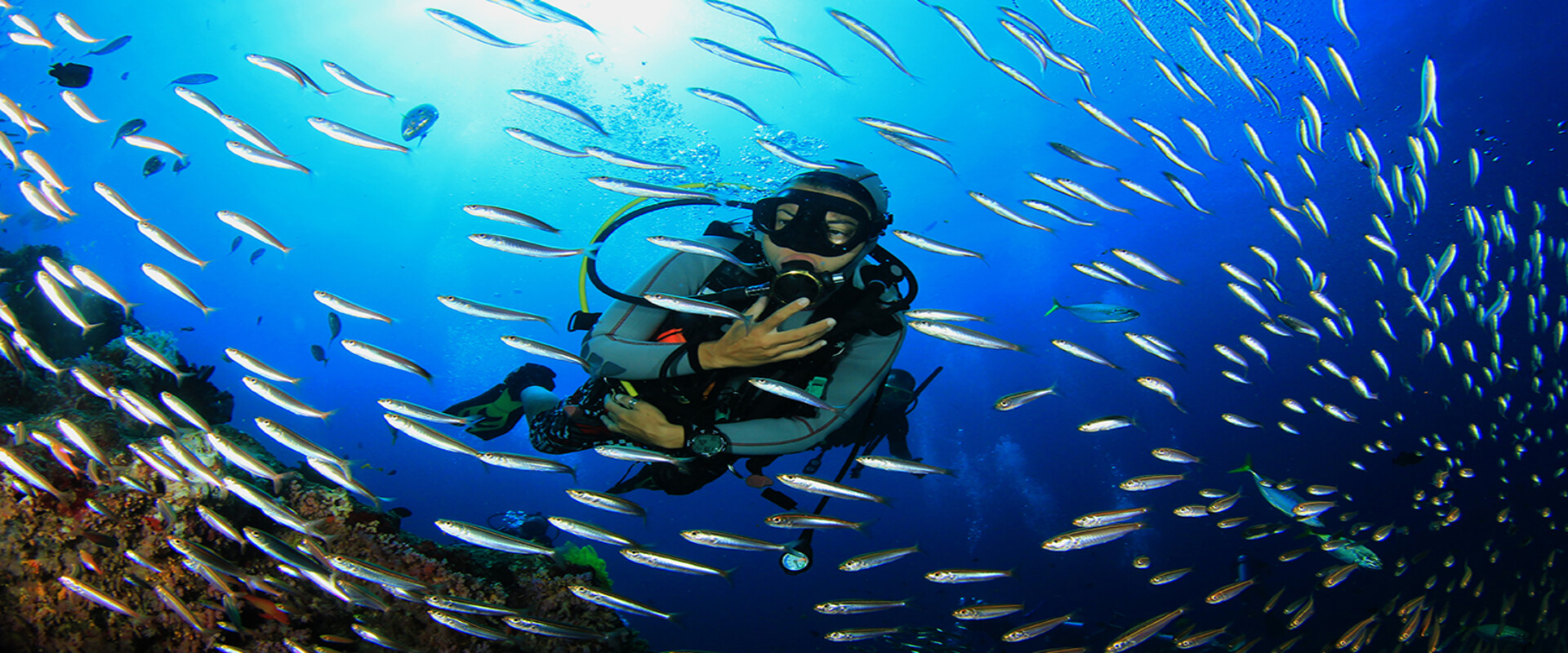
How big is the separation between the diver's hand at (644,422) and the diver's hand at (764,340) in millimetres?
449

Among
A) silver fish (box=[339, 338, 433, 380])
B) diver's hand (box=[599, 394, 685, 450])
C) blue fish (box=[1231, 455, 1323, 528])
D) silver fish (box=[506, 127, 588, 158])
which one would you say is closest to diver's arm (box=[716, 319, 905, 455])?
diver's hand (box=[599, 394, 685, 450])

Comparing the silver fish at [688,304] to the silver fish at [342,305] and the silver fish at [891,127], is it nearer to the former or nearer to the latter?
the silver fish at [342,305]

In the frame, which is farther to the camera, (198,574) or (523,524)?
(523,524)

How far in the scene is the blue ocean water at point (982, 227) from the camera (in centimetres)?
1600

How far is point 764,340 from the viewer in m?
2.46

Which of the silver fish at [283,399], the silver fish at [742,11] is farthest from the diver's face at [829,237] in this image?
the silver fish at [742,11]

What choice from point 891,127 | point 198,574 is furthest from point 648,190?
point 198,574

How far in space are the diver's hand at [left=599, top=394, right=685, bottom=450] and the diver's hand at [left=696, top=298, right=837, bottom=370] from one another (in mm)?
449

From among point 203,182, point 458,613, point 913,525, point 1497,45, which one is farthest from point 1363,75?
point 203,182

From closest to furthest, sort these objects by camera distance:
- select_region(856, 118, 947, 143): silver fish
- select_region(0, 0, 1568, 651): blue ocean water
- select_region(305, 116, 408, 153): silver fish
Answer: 1. select_region(305, 116, 408, 153): silver fish
2. select_region(856, 118, 947, 143): silver fish
3. select_region(0, 0, 1568, 651): blue ocean water

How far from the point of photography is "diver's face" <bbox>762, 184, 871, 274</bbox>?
305cm

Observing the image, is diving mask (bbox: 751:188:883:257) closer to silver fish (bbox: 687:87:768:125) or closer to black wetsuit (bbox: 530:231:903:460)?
black wetsuit (bbox: 530:231:903:460)

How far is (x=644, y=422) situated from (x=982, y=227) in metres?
23.6

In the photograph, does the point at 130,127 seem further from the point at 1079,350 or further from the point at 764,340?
the point at 1079,350
